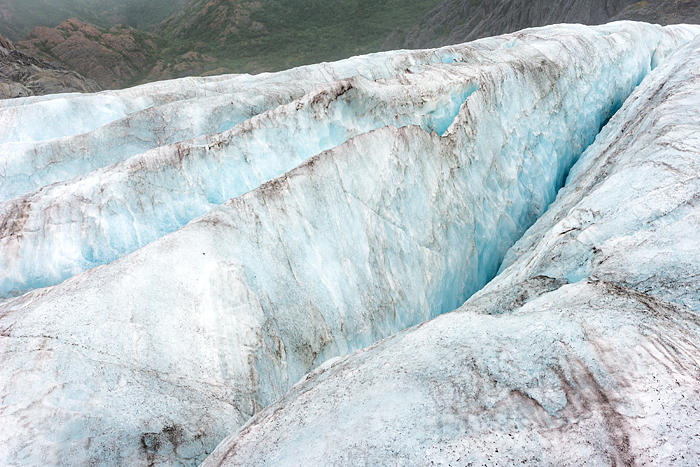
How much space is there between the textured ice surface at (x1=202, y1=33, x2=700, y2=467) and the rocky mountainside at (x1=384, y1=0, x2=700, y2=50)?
38857 millimetres

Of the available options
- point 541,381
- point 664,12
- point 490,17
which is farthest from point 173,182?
point 490,17

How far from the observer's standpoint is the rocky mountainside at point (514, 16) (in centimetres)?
3400

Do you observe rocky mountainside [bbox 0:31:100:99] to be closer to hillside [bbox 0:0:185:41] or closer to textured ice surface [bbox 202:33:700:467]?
textured ice surface [bbox 202:33:700:467]

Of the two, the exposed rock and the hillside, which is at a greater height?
the hillside

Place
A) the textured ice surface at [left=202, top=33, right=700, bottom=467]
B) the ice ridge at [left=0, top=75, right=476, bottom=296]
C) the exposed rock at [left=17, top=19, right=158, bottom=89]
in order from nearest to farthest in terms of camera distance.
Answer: the textured ice surface at [left=202, top=33, right=700, bottom=467] < the ice ridge at [left=0, top=75, right=476, bottom=296] < the exposed rock at [left=17, top=19, right=158, bottom=89]

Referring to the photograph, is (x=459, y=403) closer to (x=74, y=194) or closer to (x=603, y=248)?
(x=603, y=248)

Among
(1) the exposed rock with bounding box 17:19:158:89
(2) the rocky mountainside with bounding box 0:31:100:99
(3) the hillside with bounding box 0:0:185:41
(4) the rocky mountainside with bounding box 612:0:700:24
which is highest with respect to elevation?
(3) the hillside with bounding box 0:0:185:41

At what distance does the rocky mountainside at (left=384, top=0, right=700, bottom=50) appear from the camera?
34.0 m

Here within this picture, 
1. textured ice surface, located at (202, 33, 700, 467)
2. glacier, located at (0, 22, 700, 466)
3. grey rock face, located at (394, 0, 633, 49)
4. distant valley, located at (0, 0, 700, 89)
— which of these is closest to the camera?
textured ice surface, located at (202, 33, 700, 467)

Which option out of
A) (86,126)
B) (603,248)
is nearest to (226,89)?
(86,126)

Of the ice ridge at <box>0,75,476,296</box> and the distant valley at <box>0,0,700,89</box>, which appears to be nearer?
the ice ridge at <box>0,75,476,296</box>

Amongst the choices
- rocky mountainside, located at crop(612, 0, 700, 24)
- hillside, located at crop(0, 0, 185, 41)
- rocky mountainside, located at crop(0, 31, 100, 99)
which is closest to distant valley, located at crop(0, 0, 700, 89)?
rocky mountainside, located at crop(612, 0, 700, 24)

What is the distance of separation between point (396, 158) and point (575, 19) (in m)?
44.7

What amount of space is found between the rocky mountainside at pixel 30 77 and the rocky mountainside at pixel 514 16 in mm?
40123
